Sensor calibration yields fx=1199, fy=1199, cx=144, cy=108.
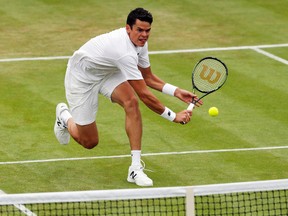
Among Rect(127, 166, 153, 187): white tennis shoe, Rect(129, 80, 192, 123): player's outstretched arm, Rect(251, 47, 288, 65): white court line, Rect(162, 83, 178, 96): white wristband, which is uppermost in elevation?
Rect(251, 47, 288, 65): white court line

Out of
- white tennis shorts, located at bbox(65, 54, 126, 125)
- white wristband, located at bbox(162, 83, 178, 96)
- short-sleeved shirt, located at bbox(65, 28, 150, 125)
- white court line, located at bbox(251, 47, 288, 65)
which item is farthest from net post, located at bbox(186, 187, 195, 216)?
white court line, located at bbox(251, 47, 288, 65)

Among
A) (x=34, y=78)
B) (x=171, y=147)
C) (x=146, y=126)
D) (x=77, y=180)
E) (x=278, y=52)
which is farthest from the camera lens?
(x=278, y=52)

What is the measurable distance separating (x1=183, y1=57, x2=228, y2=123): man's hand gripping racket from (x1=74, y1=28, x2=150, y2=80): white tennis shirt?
2.34 ft

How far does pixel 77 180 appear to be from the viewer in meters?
16.2

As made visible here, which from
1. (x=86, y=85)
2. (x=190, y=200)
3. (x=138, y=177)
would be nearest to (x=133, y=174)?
(x=138, y=177)

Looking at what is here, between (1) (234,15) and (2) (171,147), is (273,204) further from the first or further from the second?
(1) (234,15)

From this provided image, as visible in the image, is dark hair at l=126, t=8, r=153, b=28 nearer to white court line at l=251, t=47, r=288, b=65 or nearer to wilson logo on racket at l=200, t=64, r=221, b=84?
wilson logo on racket at l=200, t=64, r=221, b=84

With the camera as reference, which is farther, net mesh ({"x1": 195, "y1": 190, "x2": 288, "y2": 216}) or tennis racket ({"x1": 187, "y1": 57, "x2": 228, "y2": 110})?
tennis racket ({"x1": 187, "y1": 57, "x2": 228, "y2": 110})

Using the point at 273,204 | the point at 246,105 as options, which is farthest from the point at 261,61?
the point at 273,204

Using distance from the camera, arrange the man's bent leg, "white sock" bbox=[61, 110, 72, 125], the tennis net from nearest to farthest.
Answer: the tennis net < the man's bent leg < "white sock" bbox=[61, 110, 72, 125]

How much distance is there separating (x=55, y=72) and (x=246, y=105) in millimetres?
4102

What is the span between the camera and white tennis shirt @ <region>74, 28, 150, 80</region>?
51.2 feet

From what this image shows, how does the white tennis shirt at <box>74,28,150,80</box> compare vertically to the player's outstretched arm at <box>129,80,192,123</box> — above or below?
above

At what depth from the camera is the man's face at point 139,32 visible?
→ 15.6 meters
